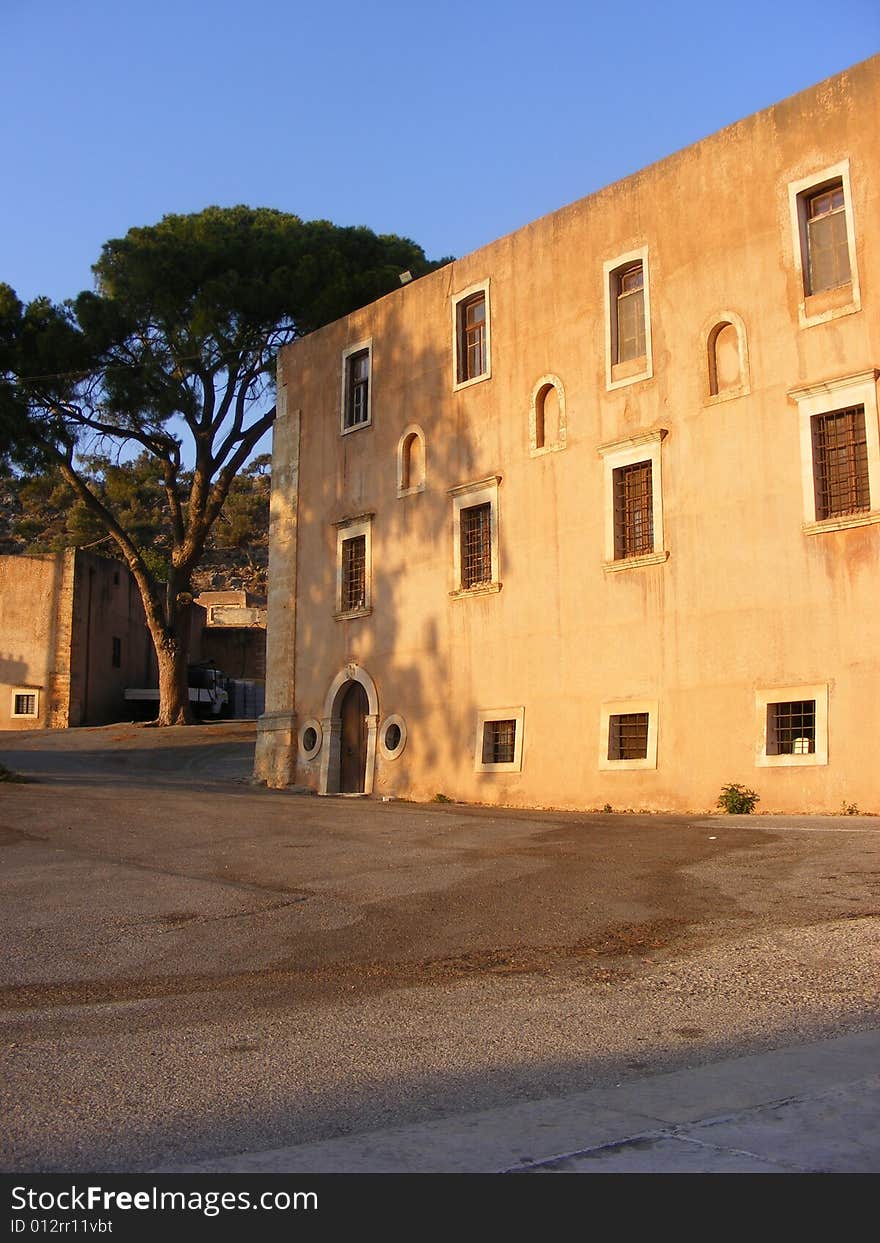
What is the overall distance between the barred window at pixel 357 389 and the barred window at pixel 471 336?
2941 millimetres

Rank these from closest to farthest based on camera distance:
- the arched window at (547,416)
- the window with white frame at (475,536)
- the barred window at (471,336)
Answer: the arched window at (547,416) → the window with white frame at (475,536) → the barred window at (471,336)

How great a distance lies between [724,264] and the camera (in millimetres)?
18078

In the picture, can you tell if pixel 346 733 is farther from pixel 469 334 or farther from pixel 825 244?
pixel 825 244

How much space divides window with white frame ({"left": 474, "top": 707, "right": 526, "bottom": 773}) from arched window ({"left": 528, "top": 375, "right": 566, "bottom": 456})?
4.53 metres

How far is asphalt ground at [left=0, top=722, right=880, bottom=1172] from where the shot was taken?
4.35 meters

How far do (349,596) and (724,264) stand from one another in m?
10.4

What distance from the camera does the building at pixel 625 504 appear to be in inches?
650

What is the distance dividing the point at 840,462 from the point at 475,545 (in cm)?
738

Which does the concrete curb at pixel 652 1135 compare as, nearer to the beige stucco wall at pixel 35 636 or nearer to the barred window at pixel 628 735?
the barred window at pixel 628 735

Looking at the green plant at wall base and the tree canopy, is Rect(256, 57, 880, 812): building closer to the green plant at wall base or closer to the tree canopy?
the green plant at wall base

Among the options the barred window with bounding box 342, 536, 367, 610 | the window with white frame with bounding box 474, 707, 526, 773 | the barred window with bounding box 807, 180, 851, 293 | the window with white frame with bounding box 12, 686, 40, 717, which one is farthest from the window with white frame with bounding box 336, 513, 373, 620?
the window with white frame with bounding box 12, 686, 40, 717

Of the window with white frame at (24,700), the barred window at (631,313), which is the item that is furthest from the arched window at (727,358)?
the window with white frame at (24,700)
